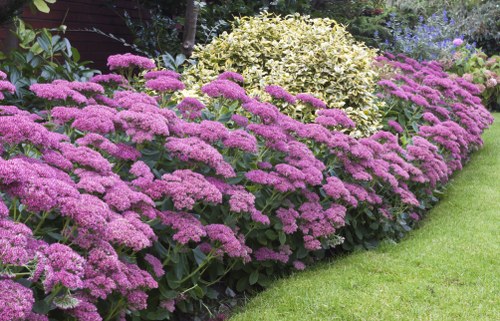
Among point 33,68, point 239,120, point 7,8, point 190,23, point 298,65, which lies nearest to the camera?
point 239,120

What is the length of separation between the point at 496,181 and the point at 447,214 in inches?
64.3

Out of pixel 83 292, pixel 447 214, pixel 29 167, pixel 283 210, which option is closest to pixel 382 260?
pixel 283 210

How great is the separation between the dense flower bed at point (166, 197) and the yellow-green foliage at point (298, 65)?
3.71ft

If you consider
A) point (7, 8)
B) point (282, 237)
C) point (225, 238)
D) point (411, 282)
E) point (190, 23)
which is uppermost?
point (7, 8)

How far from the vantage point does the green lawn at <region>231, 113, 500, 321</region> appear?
4047 millimetres

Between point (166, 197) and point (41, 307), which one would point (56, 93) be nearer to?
point (166, 197)

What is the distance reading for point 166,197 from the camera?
3.56m

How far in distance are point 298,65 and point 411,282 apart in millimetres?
3314

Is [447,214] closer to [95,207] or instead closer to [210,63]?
[210,63]

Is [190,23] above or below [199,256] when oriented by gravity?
above

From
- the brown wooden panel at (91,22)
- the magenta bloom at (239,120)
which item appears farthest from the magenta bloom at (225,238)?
the brown wooden panel at (91,22)

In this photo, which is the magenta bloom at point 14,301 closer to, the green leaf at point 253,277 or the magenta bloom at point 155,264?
the magenta bloom at point 155,264

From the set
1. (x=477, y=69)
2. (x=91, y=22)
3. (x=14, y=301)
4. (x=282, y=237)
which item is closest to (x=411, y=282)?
(x=282, y=237)

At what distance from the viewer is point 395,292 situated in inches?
173
